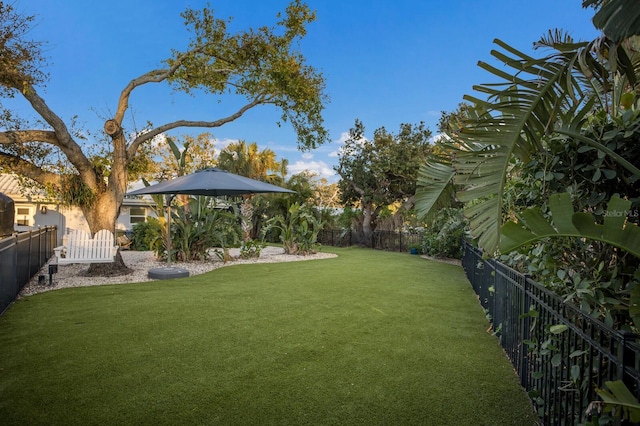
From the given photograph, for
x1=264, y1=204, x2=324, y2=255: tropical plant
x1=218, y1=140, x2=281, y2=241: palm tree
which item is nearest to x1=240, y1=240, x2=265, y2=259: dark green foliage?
x1=264, y1=204, x2=324, y2=255: tropical plant

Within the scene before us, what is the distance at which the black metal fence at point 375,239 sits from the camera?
59.3 ft

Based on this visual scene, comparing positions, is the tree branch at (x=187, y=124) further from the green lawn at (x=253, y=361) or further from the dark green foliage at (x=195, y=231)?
the green lawn at (x=253, y=361)

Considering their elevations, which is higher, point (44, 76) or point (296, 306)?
point (44, 76)

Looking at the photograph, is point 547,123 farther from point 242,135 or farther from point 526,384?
point 242,135

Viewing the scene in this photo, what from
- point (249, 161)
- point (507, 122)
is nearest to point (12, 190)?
point (249, 161)

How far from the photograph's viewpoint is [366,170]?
20.0 meters

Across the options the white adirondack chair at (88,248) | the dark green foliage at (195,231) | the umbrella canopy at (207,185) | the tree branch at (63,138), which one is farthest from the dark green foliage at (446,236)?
the tree branch at (63,138)

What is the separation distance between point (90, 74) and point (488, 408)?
22.1m

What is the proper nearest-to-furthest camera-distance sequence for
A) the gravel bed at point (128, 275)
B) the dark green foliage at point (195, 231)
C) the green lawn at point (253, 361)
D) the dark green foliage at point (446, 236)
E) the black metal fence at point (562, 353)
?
the black metal fence at point (562, 353)
the green lawn at point (253, 361)
the gravel bed at point (128, 275)
the dark green foliage at point (195, 231)
the dark green foliage at point (446, 236)

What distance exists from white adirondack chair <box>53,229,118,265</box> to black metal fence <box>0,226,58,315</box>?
526 mm

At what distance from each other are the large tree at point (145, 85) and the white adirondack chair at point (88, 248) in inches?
28.2

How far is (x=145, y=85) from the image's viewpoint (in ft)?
34.2

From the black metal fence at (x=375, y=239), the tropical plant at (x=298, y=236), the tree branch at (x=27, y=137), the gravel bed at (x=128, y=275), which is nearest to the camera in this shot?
the gravel bed at (x=128, y=275)

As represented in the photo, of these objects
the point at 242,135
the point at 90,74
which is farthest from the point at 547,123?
the point at 242,135
